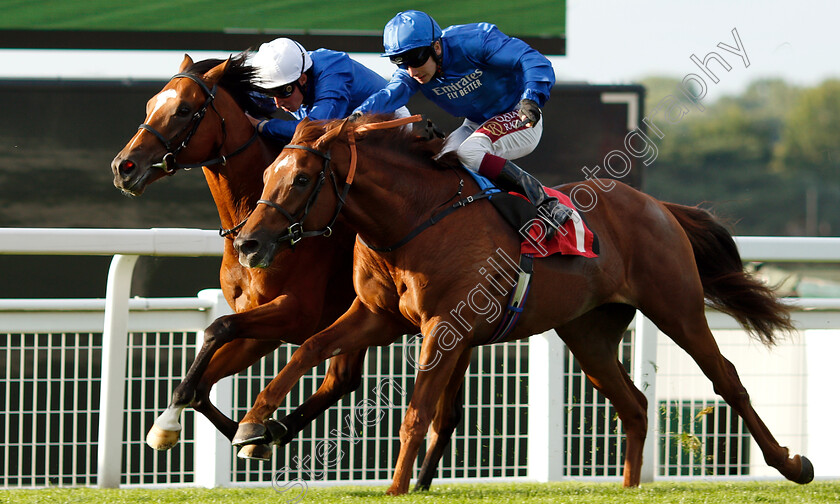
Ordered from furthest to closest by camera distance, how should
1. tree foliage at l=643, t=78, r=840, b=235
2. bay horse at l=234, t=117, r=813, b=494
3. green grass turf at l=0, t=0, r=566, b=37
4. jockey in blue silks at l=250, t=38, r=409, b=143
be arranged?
tree foliage at l=643, t=78, r=840, b=235
green grass turf at l=0, t=0, r=566, b=37
jockey in blue silks at l=250, t=38, r=409, b=143
bay horse at l=234, t=117, r=813, b=494

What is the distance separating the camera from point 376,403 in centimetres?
449

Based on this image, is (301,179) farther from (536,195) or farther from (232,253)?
(536,195)

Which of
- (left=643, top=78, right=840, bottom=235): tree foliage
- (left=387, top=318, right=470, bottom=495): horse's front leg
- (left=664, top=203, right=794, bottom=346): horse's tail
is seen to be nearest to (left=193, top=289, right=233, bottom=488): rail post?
(left=387, top=318, right=470, bottom=495): horse's front leg

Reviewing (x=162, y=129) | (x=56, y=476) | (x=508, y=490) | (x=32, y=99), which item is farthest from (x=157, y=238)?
(x=32, y=99)

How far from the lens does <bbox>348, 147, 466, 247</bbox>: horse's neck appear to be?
3.40 m

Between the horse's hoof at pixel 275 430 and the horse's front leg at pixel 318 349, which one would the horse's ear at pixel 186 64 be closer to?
the horse's front leg at pixel 318 349

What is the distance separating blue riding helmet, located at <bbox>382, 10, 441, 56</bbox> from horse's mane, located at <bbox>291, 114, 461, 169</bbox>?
0.85 feet

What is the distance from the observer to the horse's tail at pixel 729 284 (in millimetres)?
4383

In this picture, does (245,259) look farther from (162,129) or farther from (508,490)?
(508,490)

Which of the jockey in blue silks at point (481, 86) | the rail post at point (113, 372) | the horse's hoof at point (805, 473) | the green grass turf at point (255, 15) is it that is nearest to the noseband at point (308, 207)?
the jockey in blue silks at point (481, 86)

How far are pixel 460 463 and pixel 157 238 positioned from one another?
1.85m

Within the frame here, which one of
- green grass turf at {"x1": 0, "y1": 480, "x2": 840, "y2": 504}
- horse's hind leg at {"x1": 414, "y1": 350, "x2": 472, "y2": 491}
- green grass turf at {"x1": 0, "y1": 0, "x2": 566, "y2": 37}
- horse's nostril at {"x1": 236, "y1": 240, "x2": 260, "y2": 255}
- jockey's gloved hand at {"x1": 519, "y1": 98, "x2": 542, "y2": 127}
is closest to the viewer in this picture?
horse's nostril at {"x1": 236, "y1": 240, "x2": 260, "y2": 255}

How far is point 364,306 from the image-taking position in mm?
3600

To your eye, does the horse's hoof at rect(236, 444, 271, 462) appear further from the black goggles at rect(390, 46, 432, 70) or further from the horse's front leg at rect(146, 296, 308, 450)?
the black goggles at rect(390, 46, 432, 70)
